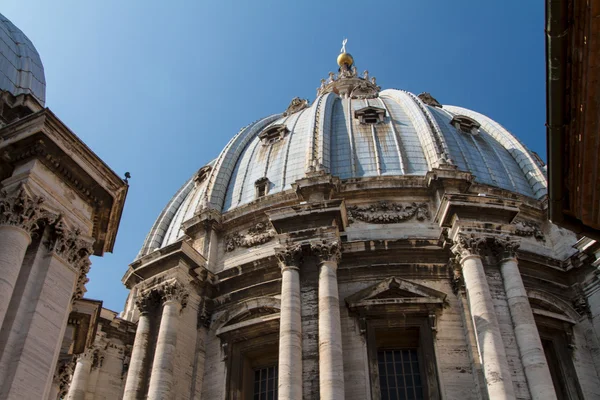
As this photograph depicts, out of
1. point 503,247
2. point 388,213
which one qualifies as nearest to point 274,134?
point 388,213

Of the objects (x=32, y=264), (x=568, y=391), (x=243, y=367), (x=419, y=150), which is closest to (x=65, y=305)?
(x=32, y=264)

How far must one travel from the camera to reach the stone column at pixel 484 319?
1758 centimetres

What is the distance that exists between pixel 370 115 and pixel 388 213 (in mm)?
9808

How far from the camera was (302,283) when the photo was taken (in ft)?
71.1

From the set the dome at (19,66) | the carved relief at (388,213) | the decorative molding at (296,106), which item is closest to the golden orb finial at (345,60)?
the decorative molding at (296,106)

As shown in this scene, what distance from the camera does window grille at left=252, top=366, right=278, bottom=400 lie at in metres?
22.2

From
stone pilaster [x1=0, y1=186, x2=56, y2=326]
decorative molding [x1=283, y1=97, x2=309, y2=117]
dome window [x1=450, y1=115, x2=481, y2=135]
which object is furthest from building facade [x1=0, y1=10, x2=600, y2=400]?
decorative molding [x1=283, y1=97, x2=309, y2=117]

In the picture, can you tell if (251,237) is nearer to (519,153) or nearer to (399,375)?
(399,375)

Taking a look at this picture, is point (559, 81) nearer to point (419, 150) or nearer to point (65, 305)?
point (65, 305)

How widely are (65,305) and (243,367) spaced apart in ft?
39.8

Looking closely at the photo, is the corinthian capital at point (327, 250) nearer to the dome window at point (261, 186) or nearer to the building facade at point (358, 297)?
the building facade at point (358, 297)

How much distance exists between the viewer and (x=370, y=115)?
34375 mm

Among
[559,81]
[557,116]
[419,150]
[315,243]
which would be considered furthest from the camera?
[419,150]

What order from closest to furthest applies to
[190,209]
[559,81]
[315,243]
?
[559,81]
[315,243]
[190,209]
